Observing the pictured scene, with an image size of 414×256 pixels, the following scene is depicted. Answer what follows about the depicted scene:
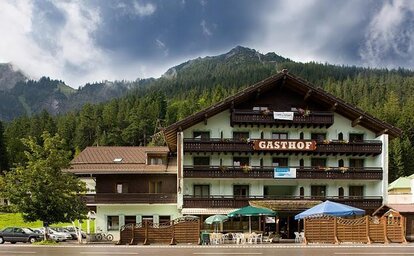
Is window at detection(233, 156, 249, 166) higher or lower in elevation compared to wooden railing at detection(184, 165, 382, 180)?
higher

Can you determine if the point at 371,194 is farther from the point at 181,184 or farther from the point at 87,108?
the point at 87,108

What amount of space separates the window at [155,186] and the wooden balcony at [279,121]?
9066mm

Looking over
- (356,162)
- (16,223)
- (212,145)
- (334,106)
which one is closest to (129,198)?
(212,145)

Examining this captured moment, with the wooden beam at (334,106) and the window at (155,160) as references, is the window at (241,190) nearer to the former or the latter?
the window at (155,160)

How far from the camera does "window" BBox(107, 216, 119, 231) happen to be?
54.2 metres

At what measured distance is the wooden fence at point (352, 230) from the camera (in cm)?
3753

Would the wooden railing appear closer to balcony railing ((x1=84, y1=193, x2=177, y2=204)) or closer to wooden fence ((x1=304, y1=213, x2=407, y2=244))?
balcony railing ((x1=84, y1=193, x2=177, y2=204))

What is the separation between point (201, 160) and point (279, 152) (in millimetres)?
7000

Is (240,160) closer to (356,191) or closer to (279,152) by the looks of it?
(279,152)

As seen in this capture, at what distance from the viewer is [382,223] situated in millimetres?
38031

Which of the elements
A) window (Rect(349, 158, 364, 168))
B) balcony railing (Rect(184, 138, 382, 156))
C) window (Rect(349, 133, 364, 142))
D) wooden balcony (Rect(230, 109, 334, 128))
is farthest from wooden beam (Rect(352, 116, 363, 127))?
window (Rect(349, 158, 364, 168))

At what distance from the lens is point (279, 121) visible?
53.1 m

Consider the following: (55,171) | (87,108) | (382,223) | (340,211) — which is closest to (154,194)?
(55,171)

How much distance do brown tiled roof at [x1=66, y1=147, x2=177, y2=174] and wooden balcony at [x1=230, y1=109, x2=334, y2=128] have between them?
8.00 m
